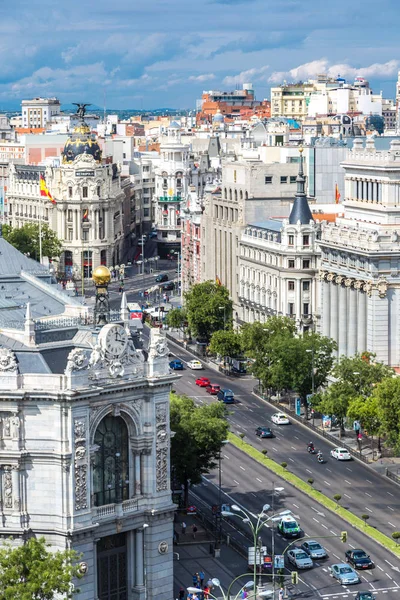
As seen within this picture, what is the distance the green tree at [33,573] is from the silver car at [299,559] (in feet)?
99.9

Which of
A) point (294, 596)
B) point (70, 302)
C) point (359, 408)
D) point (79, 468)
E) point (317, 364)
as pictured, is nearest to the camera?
point (79, 468)

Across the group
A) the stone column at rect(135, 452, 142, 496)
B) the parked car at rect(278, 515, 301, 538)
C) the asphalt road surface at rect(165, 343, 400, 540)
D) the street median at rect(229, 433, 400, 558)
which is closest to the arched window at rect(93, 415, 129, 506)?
the stone column at rect(135, 452, 142, 496)

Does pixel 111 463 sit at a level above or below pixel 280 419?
above

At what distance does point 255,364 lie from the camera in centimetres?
18988

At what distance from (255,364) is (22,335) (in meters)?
73.0

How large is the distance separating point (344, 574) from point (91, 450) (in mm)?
23989

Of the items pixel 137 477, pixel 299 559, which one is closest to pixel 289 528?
pixel 299 559

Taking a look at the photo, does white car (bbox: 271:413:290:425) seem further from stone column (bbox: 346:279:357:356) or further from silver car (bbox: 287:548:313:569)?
silver car (bbox: 287:548:313:569)

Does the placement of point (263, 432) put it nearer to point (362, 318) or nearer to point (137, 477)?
point (362, 318)

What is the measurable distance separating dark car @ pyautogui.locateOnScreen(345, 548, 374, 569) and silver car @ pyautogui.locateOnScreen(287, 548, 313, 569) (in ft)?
10.7

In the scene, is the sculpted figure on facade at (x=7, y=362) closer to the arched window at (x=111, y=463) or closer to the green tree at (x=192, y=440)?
the arched window at (x=111, y=463)

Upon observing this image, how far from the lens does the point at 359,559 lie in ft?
429

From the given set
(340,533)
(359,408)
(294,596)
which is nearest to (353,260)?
(359,408)

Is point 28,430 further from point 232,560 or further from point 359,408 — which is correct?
point 359,408
